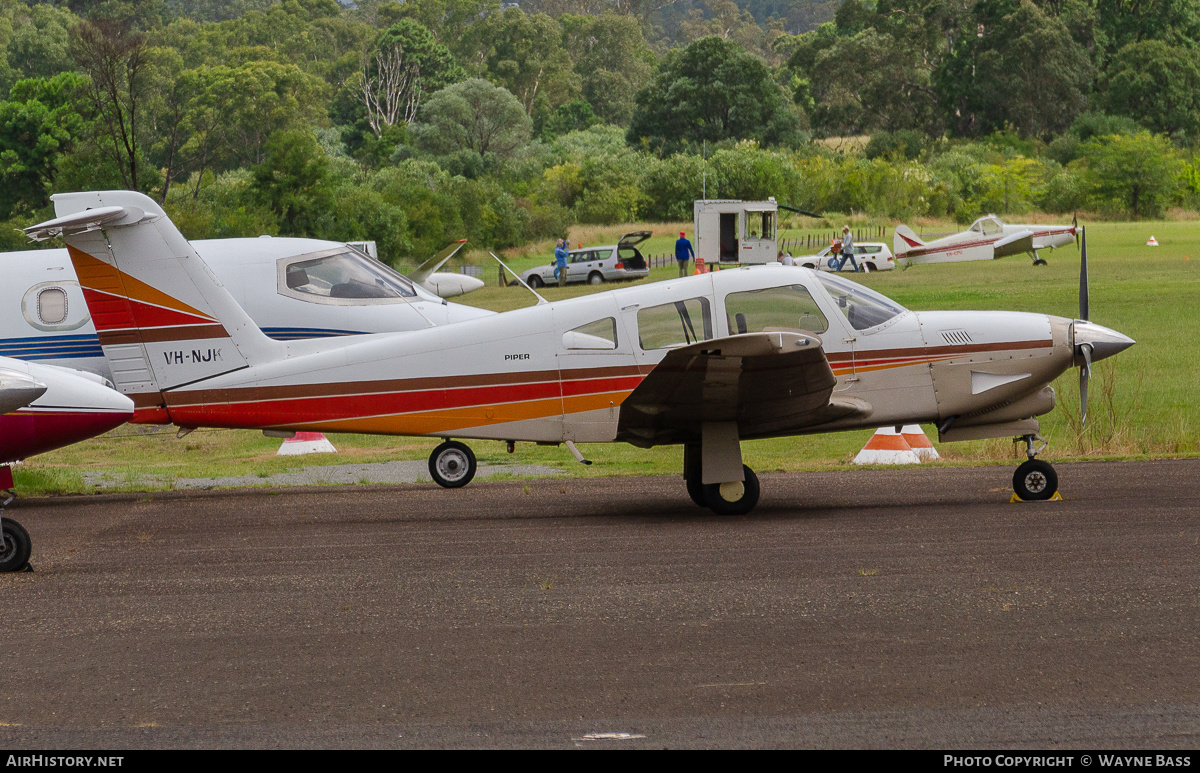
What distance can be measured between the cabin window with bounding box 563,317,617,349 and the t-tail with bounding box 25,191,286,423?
303 centimetres

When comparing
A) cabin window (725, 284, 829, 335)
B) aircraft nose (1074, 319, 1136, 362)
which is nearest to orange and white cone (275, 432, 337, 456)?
cabin window (725, 284, 829, 335)

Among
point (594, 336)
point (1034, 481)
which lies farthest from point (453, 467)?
point (1034, 481)

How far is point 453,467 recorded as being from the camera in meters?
13.0

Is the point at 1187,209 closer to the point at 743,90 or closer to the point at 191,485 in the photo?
the point at 743,90

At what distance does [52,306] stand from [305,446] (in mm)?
4428

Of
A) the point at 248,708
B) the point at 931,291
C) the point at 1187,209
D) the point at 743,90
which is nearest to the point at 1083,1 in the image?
the point at 743,90

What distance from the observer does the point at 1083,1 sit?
359 feet

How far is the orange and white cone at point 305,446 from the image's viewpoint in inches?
698

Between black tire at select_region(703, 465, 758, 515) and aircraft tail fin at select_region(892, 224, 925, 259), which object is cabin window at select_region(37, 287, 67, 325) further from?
aircraft tail fin at select_region(892, 224, 925, 259)

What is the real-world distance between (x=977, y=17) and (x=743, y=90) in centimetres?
2385

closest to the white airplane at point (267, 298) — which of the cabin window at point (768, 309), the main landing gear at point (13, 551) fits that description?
the cabin window at point (768, 309)

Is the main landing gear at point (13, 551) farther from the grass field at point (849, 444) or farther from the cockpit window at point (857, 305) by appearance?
the cockpit window at point (857, 305)

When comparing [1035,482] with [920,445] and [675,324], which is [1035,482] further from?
[920,445]

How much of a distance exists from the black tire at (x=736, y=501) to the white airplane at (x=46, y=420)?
4.90 m
